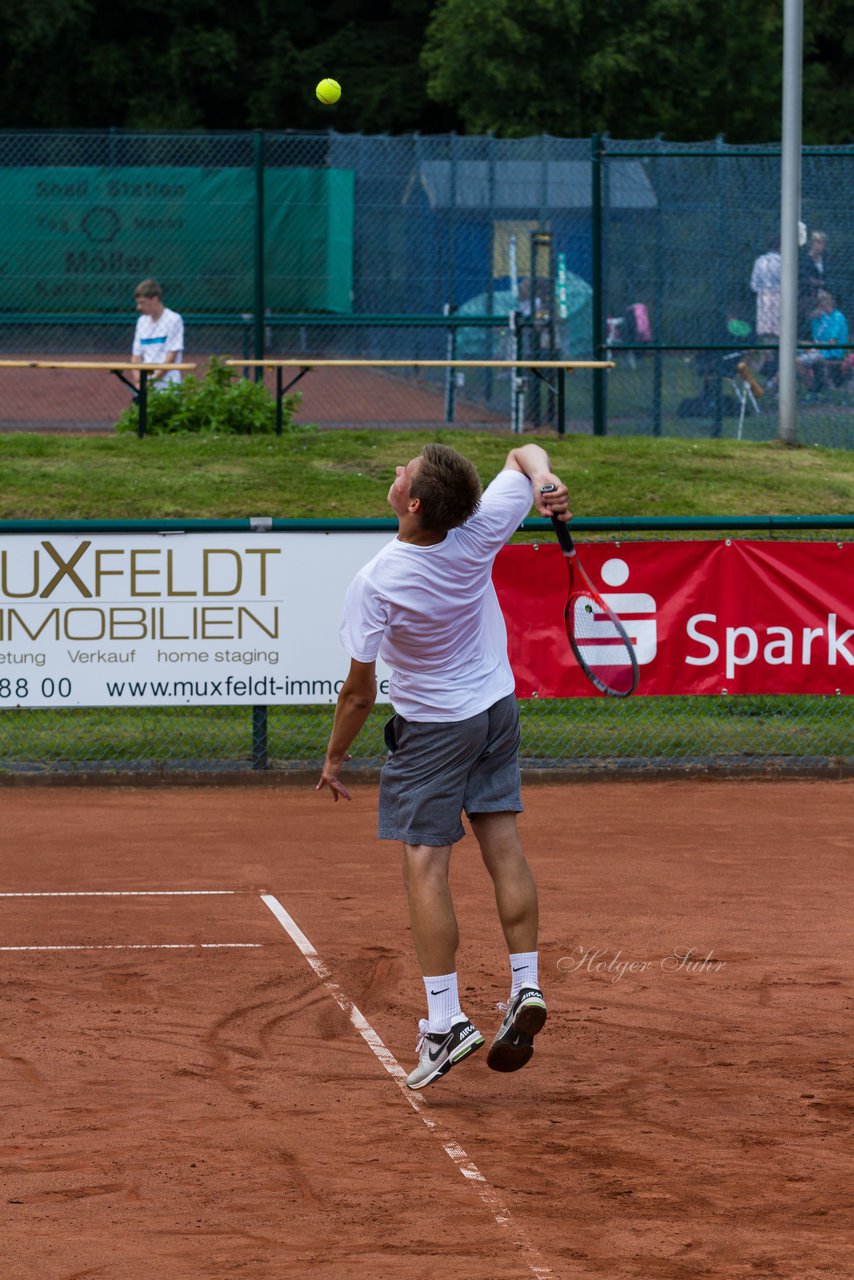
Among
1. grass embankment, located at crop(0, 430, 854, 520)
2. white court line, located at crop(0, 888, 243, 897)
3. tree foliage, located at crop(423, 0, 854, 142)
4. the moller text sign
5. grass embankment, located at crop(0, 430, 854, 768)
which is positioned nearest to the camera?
white court line, located at crop(0, 888, 243, 897)

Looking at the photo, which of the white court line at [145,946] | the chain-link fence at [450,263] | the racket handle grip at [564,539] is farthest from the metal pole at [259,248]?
the racket handle grip at [564,539]

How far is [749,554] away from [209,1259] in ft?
24.8

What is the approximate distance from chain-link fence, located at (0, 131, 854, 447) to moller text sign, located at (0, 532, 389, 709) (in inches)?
269

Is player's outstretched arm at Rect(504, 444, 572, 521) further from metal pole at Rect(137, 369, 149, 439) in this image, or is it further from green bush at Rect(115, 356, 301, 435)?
green bush at Rect(115, 356, 301, 435)

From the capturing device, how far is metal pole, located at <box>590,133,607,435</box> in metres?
16.8

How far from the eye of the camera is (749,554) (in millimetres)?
11258

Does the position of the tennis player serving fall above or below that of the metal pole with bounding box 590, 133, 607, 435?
below

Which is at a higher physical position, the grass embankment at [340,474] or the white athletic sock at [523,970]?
the grass embankment at [340,474]

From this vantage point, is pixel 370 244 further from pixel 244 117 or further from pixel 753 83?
pixel 244 117

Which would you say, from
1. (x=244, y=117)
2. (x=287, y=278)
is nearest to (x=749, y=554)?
(x=287, y=278)

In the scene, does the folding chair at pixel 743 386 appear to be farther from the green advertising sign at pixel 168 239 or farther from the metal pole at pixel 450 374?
the green advertising sign at pixel 168 239

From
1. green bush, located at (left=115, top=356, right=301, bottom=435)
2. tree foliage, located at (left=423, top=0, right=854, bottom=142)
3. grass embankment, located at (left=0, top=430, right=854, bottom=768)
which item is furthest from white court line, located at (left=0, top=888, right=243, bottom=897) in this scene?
tree foliage, located at (left=423, top=0, right=854, bottom=142)

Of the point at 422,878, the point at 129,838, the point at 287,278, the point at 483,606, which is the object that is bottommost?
the point at 129,838

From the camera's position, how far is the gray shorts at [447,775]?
5738 mm
